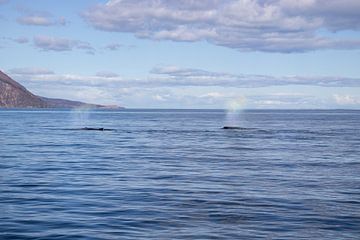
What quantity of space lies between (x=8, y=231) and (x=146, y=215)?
5520 millimetres

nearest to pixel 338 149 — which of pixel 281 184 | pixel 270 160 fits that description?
pixel 270 160

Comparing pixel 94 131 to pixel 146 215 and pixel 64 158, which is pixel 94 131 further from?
pixel 146 215

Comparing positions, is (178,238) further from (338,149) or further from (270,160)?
(338,149)

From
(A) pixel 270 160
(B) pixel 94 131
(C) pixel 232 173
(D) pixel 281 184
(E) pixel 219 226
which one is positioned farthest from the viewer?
(B) pixel 94 131

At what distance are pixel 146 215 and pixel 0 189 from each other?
10365mm

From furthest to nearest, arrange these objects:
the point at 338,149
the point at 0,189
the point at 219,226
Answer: the point at 338,149, the point at 0,189, the point at 219,226

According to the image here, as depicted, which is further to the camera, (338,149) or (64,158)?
(338,149)

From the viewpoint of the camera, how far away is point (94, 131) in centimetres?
9444

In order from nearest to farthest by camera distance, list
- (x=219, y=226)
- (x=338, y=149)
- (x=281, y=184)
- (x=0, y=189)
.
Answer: (x=219, y=226) < (x=0, y=189) < (x=281, y=184) < (x=338, y=149)

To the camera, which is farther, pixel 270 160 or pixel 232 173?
pixel 270 160

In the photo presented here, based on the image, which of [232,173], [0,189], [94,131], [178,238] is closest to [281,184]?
[232,173]

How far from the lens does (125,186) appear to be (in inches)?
1129

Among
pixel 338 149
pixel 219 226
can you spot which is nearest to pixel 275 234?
pixel 219 226

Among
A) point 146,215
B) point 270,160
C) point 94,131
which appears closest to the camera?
point 146,215
